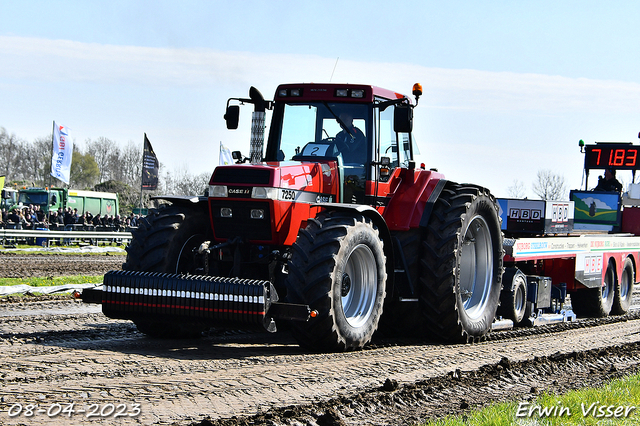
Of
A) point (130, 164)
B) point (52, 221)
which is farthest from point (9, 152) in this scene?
point (52, 221)

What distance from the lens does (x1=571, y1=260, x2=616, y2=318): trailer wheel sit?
14.4 m

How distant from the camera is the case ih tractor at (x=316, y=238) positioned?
755 centimetres

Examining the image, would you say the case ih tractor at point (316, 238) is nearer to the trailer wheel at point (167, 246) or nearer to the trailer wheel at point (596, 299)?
Result: the trailer wheel at point (167, 246)

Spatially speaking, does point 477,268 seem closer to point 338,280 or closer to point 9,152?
point 338,280

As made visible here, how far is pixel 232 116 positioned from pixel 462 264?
388cm

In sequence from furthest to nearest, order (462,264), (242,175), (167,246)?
(462,264) < (167,246) < (242,175)

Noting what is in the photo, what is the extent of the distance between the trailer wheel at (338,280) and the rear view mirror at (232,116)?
2.03 m

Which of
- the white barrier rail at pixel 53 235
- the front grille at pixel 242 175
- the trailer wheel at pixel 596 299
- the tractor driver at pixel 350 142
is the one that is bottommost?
the trailer wheel at pixel 596 299

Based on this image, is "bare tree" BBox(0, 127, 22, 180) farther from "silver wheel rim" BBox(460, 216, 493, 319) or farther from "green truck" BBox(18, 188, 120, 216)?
"silver wheel rim" BBox(460, 216, 493, 319)

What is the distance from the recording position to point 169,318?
7875 mm

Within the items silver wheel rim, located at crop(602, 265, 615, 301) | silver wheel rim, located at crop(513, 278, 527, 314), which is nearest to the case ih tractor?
silver wheel rim, located at crop(513, 278, 527, 314)

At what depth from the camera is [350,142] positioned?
30.1ft

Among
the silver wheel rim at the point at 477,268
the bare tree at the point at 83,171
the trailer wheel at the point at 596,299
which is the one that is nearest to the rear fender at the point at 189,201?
the silver wheel rim at the point at 477,268

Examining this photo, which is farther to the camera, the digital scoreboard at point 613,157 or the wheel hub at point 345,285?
the digital scoreboard at point 613,157
